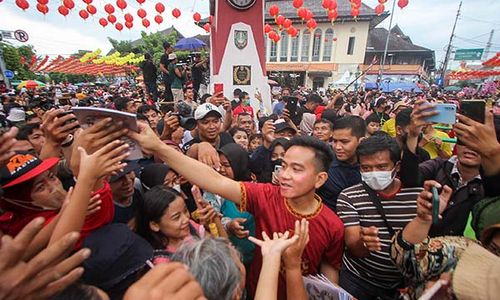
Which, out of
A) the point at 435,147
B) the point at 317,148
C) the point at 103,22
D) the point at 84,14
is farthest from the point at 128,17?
the point at 317,148

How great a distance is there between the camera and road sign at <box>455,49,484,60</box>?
31.8 m

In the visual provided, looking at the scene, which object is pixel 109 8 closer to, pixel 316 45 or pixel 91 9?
pixel 91 9

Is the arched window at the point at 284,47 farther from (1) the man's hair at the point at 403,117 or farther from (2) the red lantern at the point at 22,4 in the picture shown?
(1) the man's hair at the point at 403,117

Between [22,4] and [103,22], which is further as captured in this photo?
[103,22]

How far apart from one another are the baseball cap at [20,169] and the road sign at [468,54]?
42.5 metres

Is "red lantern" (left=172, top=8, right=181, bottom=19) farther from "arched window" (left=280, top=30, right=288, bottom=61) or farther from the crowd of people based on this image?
"arched window" (left=280, top=30, right=288, bottom=61)

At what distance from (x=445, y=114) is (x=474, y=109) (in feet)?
1.22

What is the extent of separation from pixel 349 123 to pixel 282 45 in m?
31.4

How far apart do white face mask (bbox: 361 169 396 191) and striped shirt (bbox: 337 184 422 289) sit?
79 mm

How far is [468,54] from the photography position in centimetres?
3278

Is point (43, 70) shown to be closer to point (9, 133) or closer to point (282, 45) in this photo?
point (282, 45)

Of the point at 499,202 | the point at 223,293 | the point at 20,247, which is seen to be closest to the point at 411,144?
the point at 499,202

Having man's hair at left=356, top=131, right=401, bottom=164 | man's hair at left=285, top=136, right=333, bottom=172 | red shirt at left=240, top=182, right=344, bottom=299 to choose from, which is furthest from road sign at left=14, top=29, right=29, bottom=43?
man's hair at left=356, top=131, right=401, bottom=164

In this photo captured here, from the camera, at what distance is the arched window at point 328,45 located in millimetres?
29902
